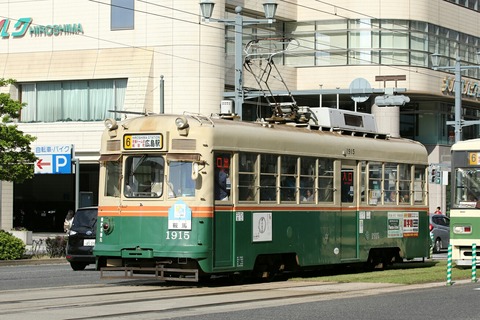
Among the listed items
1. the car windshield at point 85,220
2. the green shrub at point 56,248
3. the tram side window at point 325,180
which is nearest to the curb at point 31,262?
the green shrub at point 56,248

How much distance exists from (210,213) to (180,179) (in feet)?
2.71

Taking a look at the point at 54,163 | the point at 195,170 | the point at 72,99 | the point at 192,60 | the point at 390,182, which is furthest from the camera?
the point at 72,99

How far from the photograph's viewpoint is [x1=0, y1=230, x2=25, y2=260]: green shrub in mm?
31578

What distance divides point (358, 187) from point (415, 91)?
115ft

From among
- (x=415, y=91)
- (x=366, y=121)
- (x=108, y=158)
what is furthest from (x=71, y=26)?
(x=108, y=158)

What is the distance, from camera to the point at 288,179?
21.5 metres

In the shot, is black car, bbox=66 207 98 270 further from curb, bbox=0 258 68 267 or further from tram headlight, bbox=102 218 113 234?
tram headlight, bbox=102 218 113 234

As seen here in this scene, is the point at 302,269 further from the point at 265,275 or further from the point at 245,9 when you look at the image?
the point at 245,9

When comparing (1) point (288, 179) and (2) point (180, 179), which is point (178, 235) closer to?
(2) point (180, 179)

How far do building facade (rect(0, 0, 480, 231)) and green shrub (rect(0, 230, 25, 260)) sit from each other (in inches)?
619

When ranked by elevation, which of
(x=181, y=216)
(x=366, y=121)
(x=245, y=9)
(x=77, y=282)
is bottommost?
(x=77, y=282)

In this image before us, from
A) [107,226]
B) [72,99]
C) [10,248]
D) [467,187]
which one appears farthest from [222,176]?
[72,99]

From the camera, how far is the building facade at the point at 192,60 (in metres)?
51.4

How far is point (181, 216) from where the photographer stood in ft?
63.5
